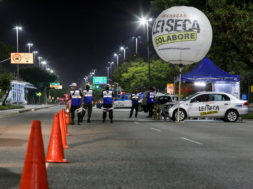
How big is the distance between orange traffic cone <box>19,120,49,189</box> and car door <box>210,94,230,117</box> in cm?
1908

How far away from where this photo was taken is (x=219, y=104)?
2367 cm

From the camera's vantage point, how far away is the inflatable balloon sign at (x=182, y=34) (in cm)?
2334

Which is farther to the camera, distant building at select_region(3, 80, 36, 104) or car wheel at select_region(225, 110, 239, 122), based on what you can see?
distant building at select_region(3, 80, 36, 104)

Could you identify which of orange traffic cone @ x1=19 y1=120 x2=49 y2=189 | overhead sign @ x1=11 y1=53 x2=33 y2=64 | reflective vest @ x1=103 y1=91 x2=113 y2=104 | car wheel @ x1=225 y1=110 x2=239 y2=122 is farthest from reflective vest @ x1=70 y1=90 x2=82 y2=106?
overhead sign @ x1=11 y1=53 x2=33 y2=64

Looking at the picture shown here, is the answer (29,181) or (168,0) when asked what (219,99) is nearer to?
(168,0)

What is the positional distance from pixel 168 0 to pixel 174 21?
8.59 m

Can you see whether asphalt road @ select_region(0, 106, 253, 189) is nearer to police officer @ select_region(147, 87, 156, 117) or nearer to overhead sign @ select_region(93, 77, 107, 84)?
police officer @ select_region(147, 87, 156, 117)

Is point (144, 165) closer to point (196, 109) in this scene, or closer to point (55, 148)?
point (55, 148)

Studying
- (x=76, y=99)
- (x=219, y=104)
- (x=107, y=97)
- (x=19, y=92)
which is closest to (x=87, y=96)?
(x=107, y=97)

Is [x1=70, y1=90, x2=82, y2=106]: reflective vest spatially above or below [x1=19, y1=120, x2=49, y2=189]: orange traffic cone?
above

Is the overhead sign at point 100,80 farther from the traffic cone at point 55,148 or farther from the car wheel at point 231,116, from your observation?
the traffic cone at point 55,148

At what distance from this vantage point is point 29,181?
4.99m

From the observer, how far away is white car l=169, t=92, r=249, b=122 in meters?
23.7

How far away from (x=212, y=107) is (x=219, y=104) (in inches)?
16.5
